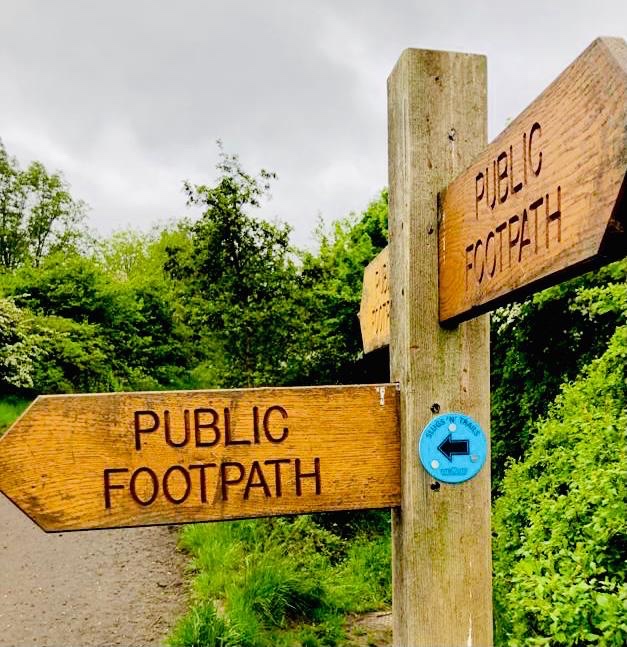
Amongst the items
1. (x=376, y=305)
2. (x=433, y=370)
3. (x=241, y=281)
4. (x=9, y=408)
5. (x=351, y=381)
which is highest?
(x=241, y=281)

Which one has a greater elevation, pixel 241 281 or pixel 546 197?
pixel 241 281

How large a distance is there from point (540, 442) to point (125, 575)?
3783 mm

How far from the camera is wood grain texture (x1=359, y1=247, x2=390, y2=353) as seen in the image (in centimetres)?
150

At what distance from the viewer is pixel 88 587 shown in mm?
4977

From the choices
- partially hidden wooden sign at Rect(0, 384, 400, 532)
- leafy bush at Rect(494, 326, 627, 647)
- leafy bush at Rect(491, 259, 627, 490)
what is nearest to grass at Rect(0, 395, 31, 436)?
leafy bush at Rect(491, 259, 627, 490)

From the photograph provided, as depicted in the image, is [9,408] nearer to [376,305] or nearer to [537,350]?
[537,350]

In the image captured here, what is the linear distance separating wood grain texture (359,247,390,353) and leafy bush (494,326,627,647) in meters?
1.02

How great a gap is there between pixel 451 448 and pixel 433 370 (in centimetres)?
14

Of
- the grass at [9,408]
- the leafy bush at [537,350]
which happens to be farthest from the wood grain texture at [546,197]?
the grass at [9,408]

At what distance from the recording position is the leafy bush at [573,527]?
6.19ft

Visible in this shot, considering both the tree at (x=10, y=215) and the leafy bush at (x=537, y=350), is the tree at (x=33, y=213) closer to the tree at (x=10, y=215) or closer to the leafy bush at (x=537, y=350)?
the tree at (x=10, y=215)

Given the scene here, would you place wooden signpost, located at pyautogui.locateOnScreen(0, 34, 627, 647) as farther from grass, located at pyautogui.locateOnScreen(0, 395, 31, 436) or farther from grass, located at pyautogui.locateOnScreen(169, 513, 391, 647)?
grass, located at pyautogui.locateOnScreen(0, 395, 31, 436)

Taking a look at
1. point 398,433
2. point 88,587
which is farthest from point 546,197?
point 88,587

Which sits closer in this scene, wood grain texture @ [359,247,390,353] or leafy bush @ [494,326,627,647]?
wood grain texture @ [359,247,390,353]
